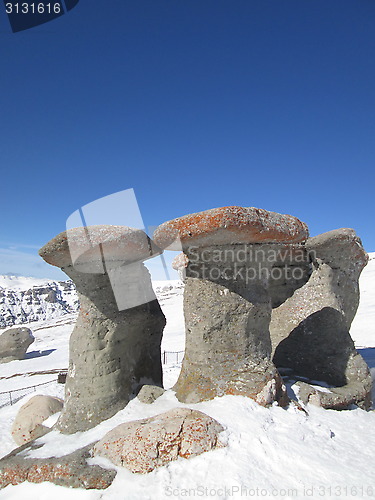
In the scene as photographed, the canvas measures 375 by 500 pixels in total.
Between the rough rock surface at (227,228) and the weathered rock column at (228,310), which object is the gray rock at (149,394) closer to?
the weathered rock column at (228,310)

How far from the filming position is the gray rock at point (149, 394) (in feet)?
13.9

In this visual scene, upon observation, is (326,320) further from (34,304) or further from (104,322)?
(34,304)

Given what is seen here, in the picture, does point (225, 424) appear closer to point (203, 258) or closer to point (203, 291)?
point (203, 291)

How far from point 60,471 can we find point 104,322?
1.78 metres

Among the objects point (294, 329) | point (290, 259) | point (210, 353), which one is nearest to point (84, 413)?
point (210, 353)

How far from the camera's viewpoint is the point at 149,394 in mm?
4324

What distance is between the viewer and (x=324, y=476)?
2611 millimetres

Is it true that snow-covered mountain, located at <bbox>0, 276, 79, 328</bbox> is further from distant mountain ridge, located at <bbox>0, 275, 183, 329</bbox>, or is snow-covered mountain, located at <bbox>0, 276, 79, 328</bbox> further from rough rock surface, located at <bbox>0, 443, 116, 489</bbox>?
rough rock surface, located at <bbox>0, 443, 116, 489</bbox>

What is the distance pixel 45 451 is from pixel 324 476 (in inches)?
103

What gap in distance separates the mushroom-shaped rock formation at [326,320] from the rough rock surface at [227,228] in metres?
1.88

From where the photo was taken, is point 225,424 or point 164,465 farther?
point 225,424

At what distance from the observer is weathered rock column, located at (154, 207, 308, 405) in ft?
12.3

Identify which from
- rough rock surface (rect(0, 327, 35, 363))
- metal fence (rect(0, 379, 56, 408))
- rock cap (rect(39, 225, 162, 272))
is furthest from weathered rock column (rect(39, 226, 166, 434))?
rough rock surface (rect(0, 327, 35, 363))

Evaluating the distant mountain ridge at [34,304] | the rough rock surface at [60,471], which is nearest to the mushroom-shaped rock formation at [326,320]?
the rough rock surface at [60,471]
